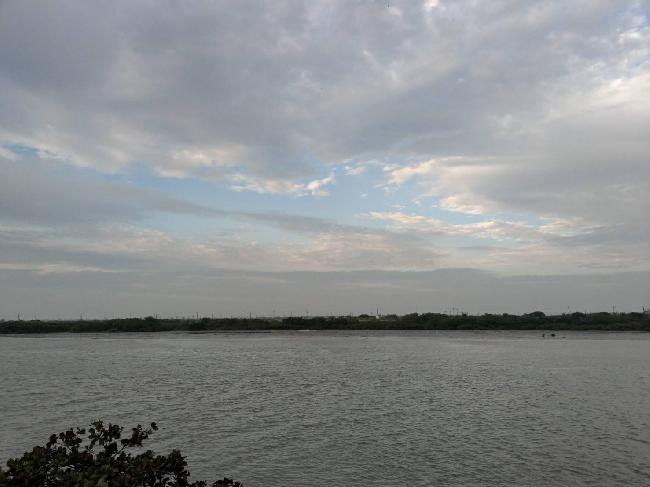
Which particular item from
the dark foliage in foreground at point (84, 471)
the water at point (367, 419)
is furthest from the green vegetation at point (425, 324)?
the dark foliage in foreground at point (84, 471)

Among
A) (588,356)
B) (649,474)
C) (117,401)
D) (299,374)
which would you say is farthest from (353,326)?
(649,474)

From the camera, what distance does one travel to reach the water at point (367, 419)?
63.6ft

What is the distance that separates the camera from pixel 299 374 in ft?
163

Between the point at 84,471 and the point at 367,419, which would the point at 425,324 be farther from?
the point at 84,471

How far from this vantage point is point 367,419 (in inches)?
1107

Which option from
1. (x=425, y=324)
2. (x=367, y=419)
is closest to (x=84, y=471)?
(x=367, y=419)

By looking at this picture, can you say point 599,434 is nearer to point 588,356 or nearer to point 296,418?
point 296,418

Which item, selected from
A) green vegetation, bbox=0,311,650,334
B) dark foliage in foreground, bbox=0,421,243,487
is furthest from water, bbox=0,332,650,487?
green vegetation, bbox=0,311,650,334

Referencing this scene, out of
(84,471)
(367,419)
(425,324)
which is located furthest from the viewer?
(425,324)

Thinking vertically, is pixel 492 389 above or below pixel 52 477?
below

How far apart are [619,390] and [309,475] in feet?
105

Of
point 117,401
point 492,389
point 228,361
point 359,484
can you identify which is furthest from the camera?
point 228,361

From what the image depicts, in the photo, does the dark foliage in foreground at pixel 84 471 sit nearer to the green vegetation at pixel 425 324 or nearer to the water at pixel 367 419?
the water at pixel 367 419

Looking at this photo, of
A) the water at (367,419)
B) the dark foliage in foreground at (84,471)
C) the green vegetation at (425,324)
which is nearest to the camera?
the dark foliage in foreground at (84,471)
